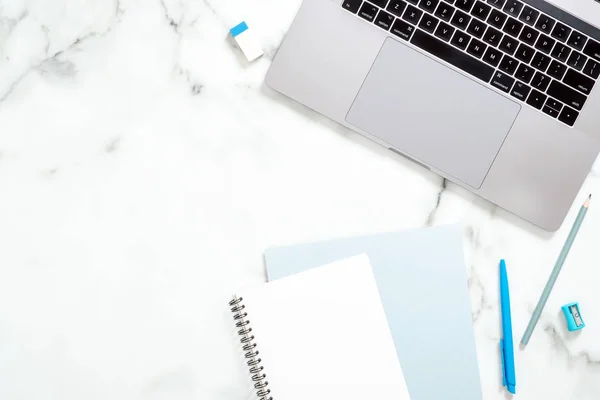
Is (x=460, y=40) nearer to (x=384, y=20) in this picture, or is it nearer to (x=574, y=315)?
(x=384, y=20)

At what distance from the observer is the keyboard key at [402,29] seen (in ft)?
2.13

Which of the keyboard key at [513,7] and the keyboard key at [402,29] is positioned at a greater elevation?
the keyboard key at [513,7]

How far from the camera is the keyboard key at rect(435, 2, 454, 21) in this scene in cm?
65

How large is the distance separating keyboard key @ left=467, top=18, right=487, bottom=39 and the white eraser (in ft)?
0.81

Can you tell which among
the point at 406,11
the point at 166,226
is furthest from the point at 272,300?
the point at 406,11

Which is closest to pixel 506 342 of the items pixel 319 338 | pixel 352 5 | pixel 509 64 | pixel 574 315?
pixel 574 315

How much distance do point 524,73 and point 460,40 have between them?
8 centimetres

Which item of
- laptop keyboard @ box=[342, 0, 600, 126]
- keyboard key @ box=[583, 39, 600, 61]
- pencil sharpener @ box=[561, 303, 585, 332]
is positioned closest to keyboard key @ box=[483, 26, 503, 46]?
laptop keyboard @ box=[342, 0, 600, 126]

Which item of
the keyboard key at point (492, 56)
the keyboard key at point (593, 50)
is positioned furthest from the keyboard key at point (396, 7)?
the keyboard key at point (593, 50)

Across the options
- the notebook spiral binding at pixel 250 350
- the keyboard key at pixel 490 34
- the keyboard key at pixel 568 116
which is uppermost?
the keyboard key at pixel 490 34

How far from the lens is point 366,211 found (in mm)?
688

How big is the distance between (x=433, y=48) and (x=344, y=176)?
0.59 feet

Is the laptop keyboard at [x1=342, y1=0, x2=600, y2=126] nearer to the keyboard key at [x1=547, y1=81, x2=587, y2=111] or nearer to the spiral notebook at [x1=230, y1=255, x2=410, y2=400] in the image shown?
the keyboard key at [x1=547, y1=81, x2=587, y2=111]

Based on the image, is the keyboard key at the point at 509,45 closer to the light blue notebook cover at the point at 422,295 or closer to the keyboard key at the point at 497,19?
the keyboard key at the point at 497,19
